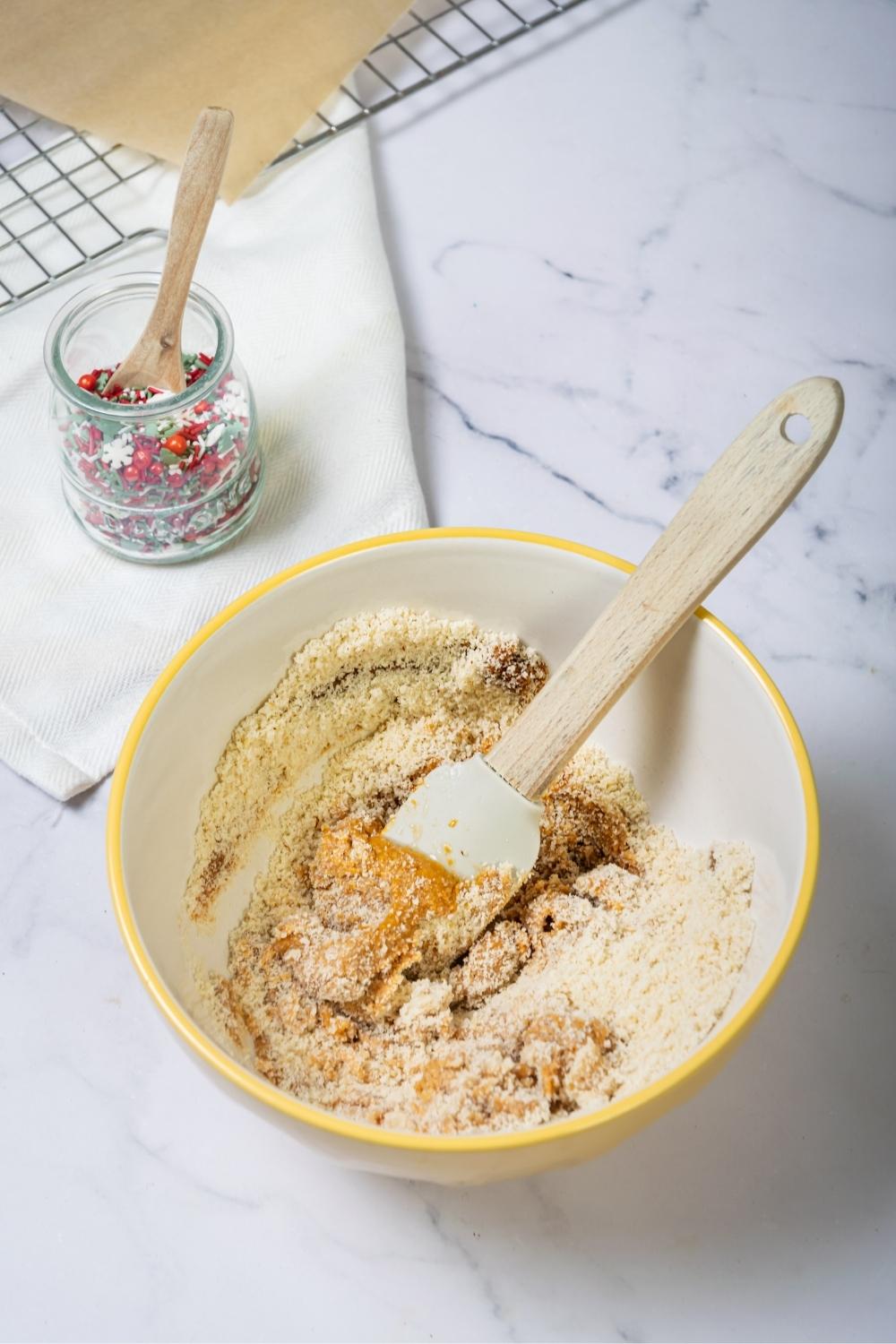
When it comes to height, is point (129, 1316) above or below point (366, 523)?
below

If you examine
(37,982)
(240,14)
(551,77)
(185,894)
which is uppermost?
(551,77)

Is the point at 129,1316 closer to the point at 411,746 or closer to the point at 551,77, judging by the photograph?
the point at 411,746

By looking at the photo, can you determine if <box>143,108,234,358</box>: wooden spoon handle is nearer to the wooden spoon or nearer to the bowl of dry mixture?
the wooden spoon

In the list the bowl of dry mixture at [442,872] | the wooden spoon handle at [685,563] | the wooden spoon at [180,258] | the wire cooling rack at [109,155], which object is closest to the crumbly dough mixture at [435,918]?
the bowl of dry mixture at [442,872]

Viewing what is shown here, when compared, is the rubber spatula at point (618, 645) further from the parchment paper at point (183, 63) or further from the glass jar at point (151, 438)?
the parchment paper at point (183, 63)

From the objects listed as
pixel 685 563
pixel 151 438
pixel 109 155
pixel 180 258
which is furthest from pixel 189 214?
pixel 685 563

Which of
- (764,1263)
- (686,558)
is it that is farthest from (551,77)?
(764,1263)

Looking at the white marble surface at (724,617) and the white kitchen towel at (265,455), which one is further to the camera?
the white kitchen towel at (265,455)
